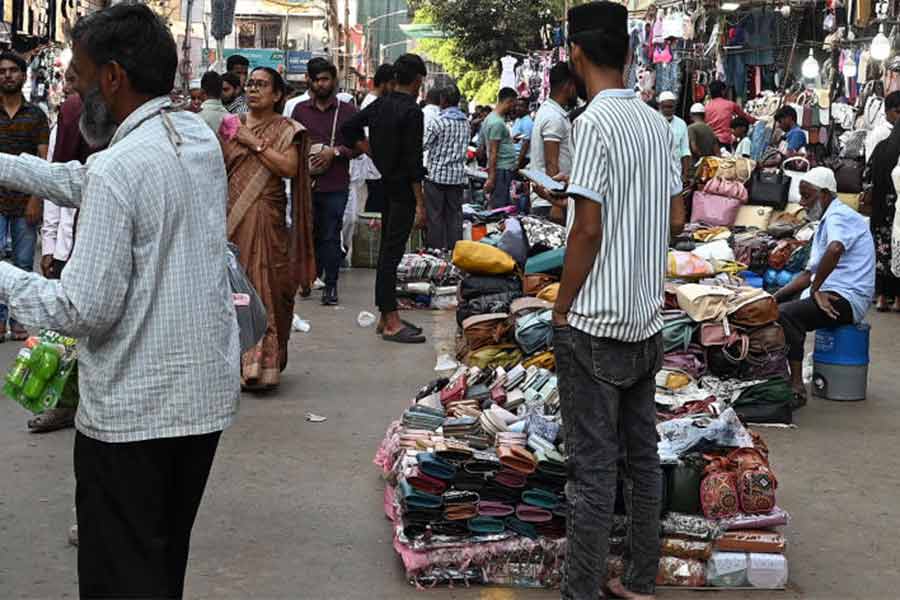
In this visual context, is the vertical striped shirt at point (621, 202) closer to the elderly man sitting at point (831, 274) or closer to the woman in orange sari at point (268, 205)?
the woman in orange sari at point (268, 205)

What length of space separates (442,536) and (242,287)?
57.4 inches

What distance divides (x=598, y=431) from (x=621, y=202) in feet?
2.43

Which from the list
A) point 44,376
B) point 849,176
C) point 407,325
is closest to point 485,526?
point 44,376

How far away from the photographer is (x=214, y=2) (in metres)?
22.1

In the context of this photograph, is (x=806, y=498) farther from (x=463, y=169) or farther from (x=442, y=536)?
(x=463, y=169)

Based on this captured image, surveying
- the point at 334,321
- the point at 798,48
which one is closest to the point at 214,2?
the point at 798,48

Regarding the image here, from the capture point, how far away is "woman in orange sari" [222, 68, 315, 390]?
7824 mm

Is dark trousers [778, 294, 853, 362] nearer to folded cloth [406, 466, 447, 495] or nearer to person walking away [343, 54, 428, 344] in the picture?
person walking away [343, 54, 428, 344]

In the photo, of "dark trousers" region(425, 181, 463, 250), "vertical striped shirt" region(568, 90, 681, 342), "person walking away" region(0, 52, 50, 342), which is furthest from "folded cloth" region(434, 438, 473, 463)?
"dark trousers" region(425, 181, 463, 250)

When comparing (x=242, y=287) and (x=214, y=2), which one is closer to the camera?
(x=242, y=287)

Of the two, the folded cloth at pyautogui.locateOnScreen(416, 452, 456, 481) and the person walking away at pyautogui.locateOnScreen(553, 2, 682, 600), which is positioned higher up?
the person walking away at pyautogui.locateOnScreen(553, 2, 682, 600)

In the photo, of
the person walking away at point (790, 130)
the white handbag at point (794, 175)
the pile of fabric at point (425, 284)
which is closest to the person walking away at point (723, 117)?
the person walking away at point (790, 130)

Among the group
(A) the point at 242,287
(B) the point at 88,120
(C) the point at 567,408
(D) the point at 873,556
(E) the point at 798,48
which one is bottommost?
(D) the point at 873,556

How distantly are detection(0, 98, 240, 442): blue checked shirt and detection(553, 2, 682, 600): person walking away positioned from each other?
1.40 m
